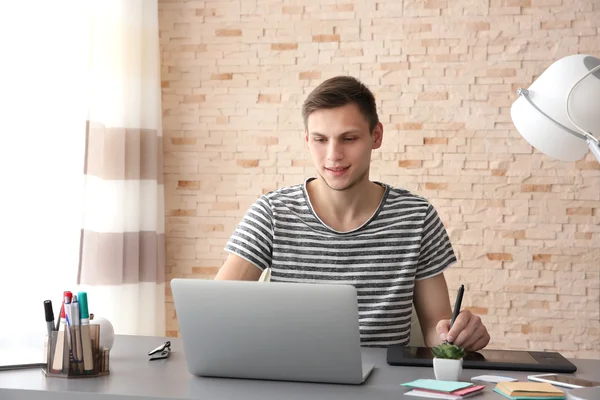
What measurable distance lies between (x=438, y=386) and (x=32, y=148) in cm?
204

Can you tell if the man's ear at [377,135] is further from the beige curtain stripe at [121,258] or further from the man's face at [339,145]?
the beige curtain stripe at [121,258]

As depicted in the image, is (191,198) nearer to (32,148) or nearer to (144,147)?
(144,147)

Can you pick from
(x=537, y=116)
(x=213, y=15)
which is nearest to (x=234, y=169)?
(x=213, y=15)

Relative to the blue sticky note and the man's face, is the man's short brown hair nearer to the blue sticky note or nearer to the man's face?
the man's face

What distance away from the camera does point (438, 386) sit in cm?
148

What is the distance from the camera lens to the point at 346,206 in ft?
7.72

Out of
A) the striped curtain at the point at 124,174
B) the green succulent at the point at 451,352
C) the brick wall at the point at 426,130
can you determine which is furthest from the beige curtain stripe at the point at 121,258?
the green succulent at the point at 451,352

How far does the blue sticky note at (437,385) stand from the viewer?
1462mm

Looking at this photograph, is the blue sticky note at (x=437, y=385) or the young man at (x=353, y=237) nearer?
the blue sticky note at (x=437, y=385)

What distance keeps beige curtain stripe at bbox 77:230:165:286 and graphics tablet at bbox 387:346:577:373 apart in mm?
2053

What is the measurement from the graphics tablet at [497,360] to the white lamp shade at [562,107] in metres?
0.47

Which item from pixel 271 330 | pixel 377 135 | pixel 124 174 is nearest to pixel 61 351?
pixel 271 330

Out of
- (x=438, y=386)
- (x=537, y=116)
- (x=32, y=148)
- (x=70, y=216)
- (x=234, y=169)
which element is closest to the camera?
(x=438, y=386)

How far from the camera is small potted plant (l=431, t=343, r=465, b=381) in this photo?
5.12ft
